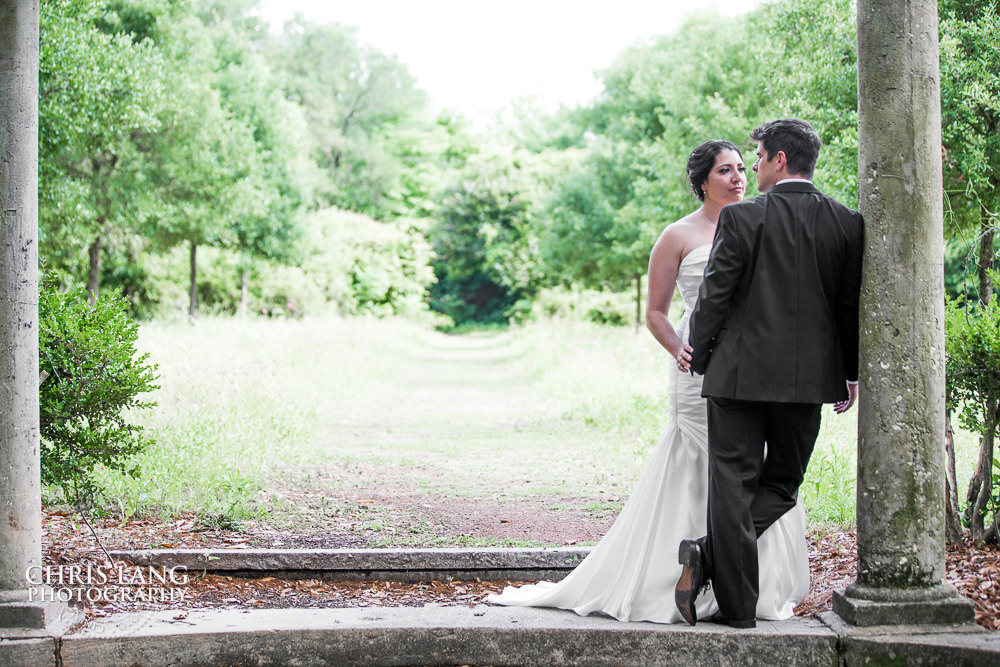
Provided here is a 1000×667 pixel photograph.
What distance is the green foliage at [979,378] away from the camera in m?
4.29

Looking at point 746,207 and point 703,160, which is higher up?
point 703,160

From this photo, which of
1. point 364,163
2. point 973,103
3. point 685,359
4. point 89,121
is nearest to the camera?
point 685,359

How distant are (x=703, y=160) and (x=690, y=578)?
2113 millimetres

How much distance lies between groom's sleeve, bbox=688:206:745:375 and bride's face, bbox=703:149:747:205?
2.63 feet

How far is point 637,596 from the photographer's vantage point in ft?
13.7

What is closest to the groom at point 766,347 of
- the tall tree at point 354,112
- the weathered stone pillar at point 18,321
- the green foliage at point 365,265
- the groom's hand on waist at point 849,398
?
the groom's hand on waist at point 849,398

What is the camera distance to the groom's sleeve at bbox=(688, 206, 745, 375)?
12.4 ft

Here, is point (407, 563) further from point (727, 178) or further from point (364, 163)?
point (364, 163)

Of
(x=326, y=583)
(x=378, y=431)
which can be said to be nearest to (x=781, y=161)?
(x=326, y=583)

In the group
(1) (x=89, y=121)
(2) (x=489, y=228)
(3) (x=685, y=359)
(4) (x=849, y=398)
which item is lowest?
(4) (x=849, y=398)

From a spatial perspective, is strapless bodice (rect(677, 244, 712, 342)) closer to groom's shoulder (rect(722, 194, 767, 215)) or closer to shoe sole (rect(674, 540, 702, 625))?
groom's shoulder (rect(722, 194, 767, 215))

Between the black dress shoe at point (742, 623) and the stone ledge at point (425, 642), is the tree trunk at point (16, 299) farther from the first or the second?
the black dress shoe at point (742, 623)

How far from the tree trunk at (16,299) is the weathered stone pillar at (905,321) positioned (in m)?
3.63

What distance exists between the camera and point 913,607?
12.2 ft
